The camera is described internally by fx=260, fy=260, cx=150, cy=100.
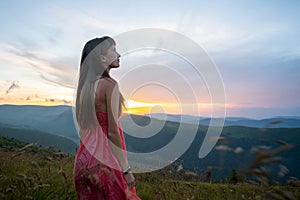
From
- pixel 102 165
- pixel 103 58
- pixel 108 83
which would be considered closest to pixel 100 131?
pixel 102 165

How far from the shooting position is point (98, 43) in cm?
313

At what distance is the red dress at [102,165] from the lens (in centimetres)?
281

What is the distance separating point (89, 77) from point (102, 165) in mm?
1023

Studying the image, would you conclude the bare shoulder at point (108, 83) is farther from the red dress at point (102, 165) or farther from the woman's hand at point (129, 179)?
the woman's hand at point (129, 179)

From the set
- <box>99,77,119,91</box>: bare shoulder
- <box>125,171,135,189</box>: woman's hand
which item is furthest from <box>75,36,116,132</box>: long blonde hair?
<box>125,171,135,189</box>: woman's hand

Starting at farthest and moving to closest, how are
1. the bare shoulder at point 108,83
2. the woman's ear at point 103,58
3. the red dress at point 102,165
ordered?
the woman's ear at point 103,58
the bare shoulder at point 108,83
the red dress at point 102,165

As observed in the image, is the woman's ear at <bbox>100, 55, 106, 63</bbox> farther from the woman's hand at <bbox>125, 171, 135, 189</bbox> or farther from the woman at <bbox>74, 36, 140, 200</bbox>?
the woman's hand at <bbox>125, 171, 135, 189</bbox>

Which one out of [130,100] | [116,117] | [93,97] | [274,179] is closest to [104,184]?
[116,117]

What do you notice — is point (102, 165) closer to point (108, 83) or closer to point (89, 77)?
point (108, 83)

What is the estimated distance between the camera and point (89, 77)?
3045 millimetres

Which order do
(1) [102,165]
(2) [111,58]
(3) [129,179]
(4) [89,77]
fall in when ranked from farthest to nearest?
(2) [111,58] < (4) [89,77] < (3) [129,179] < (1) [102,165]

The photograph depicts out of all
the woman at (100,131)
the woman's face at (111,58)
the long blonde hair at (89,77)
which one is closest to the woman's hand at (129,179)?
the woman at (100,131)

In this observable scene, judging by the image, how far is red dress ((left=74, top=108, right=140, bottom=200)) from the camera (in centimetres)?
281

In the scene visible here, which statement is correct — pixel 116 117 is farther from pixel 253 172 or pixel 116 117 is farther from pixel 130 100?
pixel 253 172
